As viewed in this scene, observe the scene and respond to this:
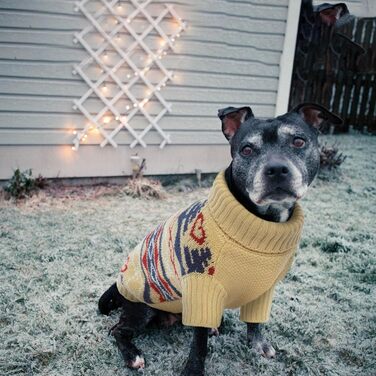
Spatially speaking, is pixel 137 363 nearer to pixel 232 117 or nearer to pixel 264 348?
pixel 264 348

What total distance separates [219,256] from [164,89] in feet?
12.3

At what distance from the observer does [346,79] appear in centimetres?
886

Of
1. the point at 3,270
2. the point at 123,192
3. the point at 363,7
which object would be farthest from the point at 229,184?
the point at 363,7

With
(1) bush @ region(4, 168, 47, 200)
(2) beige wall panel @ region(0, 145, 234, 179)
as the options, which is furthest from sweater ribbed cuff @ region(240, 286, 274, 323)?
(2) beige wall panel @ region(0, 145, 234, 179)

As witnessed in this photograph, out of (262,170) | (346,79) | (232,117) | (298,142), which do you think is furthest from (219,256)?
(346,79)

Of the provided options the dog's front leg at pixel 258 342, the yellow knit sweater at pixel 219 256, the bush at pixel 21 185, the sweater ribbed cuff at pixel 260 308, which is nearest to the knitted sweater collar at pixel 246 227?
the yellow knit sweater at pixel 219 256

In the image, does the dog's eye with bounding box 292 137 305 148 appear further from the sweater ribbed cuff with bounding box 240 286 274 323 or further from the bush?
the bush

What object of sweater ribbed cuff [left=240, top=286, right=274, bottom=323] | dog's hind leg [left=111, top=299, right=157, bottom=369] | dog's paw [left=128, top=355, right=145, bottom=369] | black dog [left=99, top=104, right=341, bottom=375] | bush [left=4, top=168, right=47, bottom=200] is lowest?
bush [left=4, top=168, right=47, bottom=200]

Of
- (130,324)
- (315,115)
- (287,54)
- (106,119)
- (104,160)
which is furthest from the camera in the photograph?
(287,54)

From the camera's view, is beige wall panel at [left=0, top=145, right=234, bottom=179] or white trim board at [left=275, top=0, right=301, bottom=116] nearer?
beige wall panel at [left=0, top=145, right=234, bottom=179]

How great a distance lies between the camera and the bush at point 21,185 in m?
4.71

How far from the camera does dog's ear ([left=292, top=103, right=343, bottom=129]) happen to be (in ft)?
6.82

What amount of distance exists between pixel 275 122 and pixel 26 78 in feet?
12.1

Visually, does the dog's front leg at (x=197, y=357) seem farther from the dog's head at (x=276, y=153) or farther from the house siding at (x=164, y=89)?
the house siding at (x=164, y=89)
